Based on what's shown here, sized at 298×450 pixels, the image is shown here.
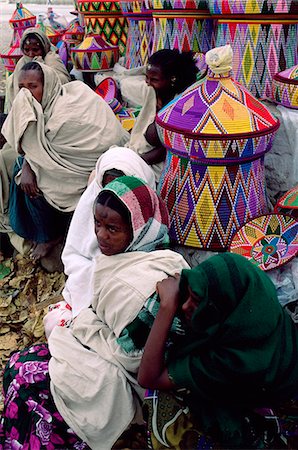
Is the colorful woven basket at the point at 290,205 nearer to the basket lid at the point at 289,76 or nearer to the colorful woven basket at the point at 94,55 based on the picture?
the basket lid at the point at 289,76

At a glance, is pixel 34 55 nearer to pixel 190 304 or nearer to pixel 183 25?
pixel 183 25

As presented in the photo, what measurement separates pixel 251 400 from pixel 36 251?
2569 millimetres

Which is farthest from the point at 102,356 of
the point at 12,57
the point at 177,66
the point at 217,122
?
the point at 12,57

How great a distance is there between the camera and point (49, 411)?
6.36 ft

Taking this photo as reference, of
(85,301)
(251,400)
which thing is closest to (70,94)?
(85,301)

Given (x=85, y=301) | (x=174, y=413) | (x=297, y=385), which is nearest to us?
(x=297, y=385)

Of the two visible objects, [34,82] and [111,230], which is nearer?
[111,230]

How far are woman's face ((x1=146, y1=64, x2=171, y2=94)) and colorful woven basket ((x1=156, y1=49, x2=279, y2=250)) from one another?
55 cm

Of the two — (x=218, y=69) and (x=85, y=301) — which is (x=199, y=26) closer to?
(x=218, y=69)

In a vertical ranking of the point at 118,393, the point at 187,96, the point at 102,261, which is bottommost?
the point at 118,393

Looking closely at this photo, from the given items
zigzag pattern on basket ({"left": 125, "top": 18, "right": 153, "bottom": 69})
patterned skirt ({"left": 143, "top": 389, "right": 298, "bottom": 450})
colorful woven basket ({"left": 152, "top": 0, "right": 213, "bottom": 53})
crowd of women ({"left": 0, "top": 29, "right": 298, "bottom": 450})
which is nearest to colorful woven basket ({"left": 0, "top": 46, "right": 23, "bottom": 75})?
zigzag pattern on basket ({"left": 125, "top": 18, "right": 153, "bottom": 69})

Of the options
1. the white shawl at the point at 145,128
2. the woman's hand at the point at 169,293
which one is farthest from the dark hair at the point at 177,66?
the woman's hand at the point at 169,293

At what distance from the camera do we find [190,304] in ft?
5.01

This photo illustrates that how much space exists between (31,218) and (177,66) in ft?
5.13
